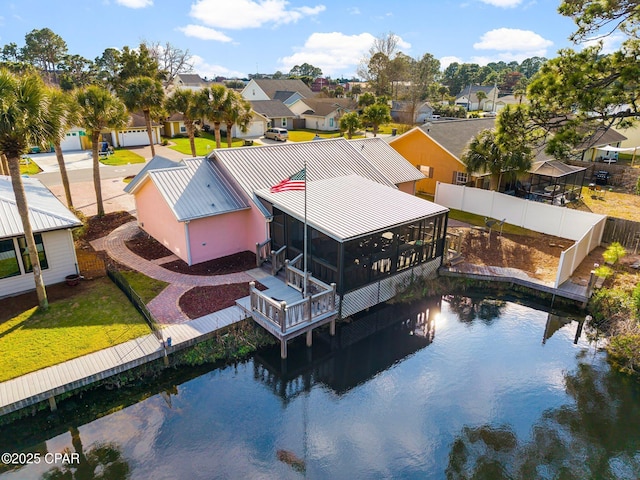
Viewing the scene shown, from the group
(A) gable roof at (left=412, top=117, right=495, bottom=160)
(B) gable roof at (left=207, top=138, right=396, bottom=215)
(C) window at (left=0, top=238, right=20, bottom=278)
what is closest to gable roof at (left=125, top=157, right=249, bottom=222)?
(B) gable roof at (left=207, top=138, right=396, bottom=215)

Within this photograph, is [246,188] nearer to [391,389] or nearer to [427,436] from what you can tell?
[391,389]

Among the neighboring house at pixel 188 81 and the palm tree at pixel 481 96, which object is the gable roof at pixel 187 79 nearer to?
the neighboring house at pixel 188 81

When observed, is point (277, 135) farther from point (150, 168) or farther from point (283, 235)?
point (283, 235)

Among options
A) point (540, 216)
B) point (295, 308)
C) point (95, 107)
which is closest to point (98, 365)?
point (295, 308)

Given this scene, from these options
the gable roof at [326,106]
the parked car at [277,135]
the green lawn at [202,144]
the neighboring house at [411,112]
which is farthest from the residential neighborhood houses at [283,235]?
the neighboring house at [411,112]

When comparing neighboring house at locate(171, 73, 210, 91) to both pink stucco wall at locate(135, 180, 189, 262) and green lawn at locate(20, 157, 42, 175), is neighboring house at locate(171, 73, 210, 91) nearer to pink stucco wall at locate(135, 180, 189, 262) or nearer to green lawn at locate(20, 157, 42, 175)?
green lawn at locate(20, 157, 42, 175)

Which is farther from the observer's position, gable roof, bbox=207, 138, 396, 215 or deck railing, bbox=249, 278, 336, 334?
gable roof, bbox=207, 138, 396, 215
